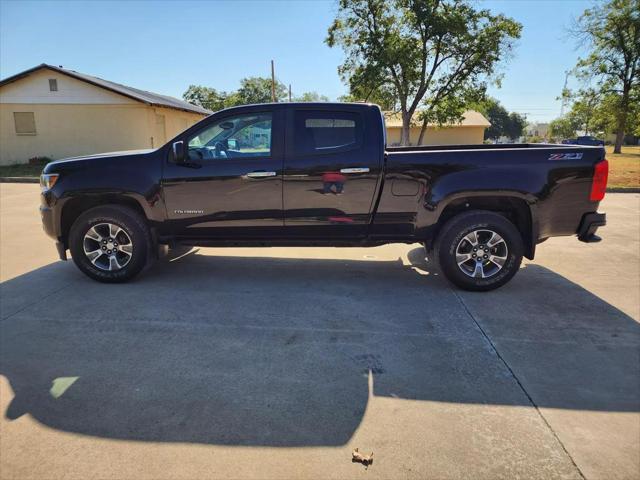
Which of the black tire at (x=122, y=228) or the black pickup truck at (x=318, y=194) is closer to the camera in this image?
the black pickup truck at (x=318, y=194)

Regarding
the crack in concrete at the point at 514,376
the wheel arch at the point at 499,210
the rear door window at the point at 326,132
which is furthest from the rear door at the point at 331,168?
the crack in concrete at the point at 514,376

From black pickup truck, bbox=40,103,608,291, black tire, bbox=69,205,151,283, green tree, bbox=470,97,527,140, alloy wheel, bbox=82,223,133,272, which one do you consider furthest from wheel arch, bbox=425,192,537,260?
green tree, bbox=470,97,527,140

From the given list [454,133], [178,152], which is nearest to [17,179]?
[178,152]

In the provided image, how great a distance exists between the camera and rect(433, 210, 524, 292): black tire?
484 centimetres

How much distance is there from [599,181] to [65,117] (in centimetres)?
2331

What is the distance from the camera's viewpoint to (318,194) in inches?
196

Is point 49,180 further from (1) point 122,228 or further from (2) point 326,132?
(2) point 326,132

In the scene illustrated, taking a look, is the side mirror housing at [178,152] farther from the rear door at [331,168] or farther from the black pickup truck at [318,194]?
the rear door at [331,168]

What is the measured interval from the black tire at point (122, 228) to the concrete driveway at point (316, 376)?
5.9 inches

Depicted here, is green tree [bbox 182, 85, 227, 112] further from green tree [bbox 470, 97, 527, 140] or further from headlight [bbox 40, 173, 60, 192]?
headlight [bbox 40, 173, 60, 192]

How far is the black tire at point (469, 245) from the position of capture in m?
4.84

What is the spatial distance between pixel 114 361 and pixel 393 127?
3921 cm

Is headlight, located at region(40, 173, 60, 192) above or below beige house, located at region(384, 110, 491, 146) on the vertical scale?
below

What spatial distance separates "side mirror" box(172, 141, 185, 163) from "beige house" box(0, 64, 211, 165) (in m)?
18.0
